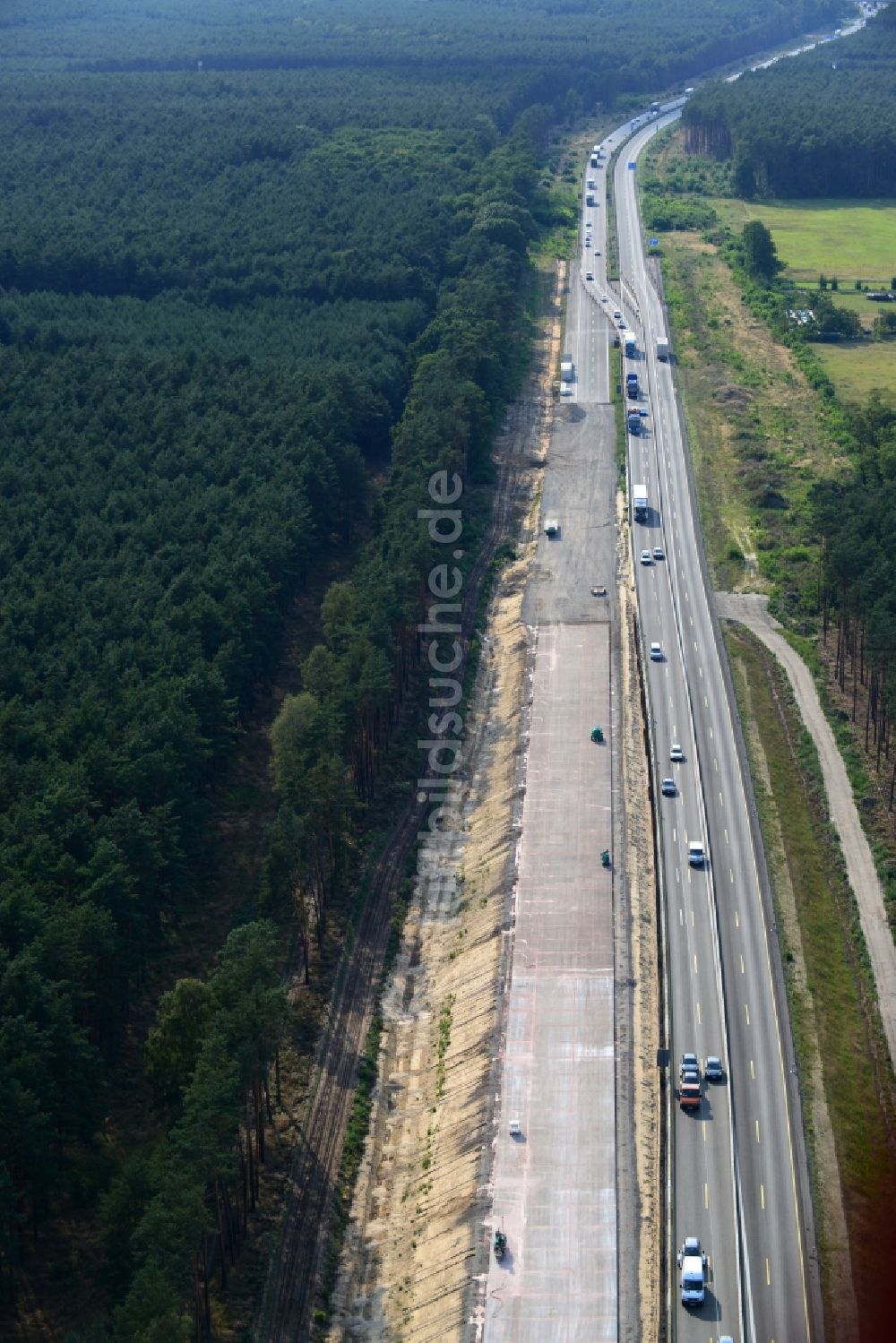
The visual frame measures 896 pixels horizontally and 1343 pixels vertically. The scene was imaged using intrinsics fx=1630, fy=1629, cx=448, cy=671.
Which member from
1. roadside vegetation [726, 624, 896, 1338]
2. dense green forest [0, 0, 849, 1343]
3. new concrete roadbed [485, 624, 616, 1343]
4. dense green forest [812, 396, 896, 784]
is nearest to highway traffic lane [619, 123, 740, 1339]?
new concrete roadbed [485, 624, 616, 1343]

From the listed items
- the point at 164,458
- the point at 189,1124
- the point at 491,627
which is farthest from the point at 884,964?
the point at 164,458

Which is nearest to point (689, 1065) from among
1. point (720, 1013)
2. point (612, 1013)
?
point (720, 1013)

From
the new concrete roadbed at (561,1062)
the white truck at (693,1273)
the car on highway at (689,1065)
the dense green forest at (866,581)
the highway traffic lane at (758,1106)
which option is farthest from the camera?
the dense green forest at (866,581)

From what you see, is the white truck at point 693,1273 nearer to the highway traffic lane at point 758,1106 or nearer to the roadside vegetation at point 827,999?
the highway traffic lane at point 758,1106

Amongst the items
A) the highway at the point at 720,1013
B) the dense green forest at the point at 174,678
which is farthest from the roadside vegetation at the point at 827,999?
the dense green forest at the point at 174,678

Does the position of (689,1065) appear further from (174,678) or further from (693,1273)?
(174,678)
